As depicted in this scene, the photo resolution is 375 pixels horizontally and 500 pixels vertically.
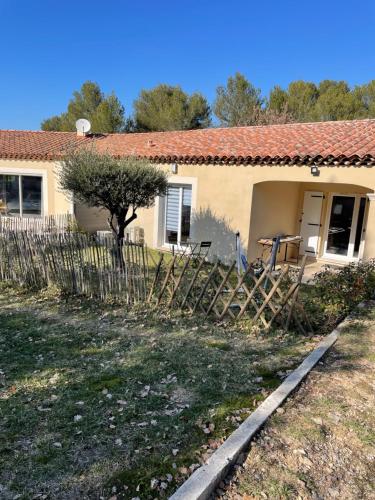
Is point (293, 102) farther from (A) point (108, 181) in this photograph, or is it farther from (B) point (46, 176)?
(A) point (108, 181)

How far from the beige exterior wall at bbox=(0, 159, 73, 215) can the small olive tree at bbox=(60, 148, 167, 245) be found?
736cm

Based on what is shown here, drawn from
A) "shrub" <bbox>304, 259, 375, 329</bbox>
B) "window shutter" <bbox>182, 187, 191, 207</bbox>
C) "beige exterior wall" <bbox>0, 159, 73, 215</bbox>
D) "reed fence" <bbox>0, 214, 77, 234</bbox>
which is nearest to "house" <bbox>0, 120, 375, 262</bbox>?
"window shutter" <bbox>182, 187, 191, 207</bbox>

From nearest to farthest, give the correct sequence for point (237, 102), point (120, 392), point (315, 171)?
point (120, 392)
point (315, 171)
point (237, 102)

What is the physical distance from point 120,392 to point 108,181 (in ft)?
18.0

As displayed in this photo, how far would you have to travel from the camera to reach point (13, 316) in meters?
6.88

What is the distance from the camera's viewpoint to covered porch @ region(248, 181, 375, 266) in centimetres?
1193

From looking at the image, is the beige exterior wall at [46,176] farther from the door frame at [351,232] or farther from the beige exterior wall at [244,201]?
the door frame at [351,232]

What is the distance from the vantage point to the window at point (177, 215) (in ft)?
43.0

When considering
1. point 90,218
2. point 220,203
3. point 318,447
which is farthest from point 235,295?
point 90,218

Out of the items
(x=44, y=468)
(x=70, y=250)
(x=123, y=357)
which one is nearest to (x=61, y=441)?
(x=44, y=468)

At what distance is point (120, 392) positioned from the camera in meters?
4.37

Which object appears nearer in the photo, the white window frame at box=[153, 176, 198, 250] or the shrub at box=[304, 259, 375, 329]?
the shrub at box=[304, 259, 375, 329]

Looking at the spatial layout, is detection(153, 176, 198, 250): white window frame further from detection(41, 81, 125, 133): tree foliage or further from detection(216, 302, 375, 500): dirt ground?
detection(41, 81, 125, 133): tree foliage

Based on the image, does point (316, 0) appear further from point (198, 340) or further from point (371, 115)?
point (371, 115)
